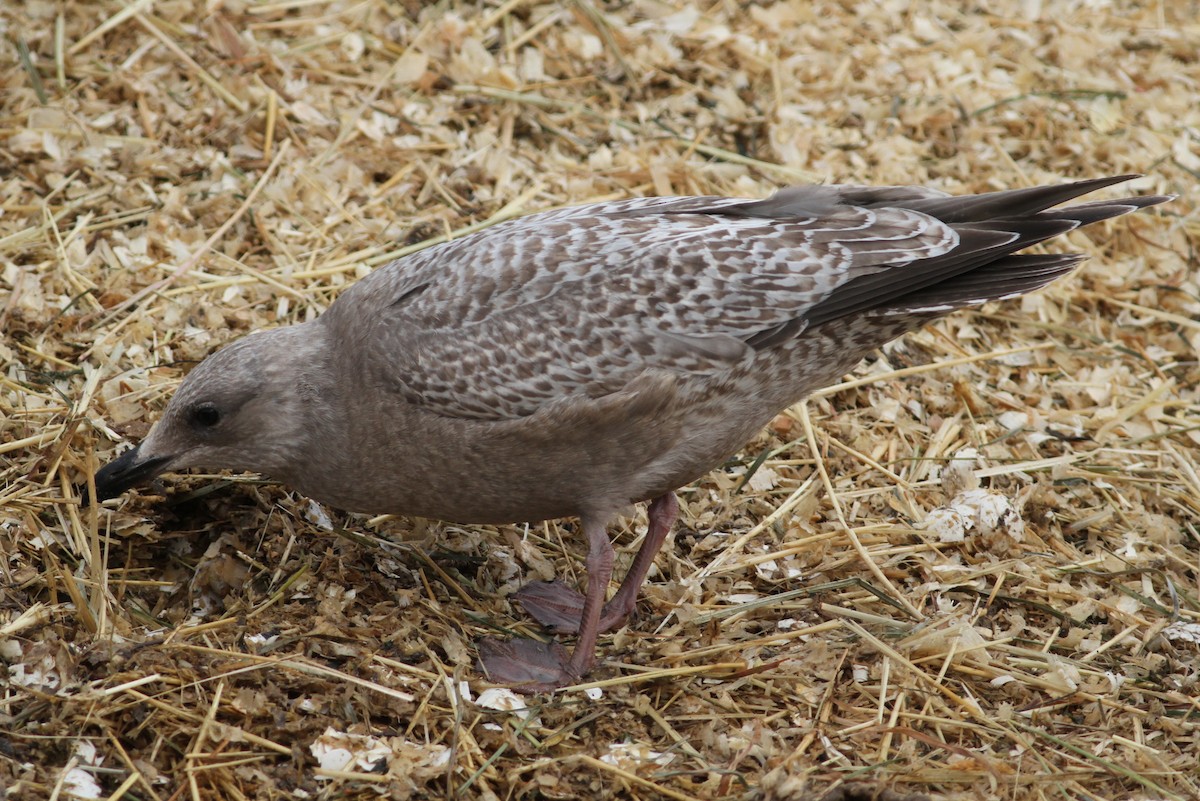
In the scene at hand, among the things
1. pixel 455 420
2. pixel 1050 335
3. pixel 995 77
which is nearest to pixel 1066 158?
pixel 995 77

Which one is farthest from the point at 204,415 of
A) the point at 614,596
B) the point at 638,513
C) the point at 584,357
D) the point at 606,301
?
the point at 638,513

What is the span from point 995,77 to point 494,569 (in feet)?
14.3

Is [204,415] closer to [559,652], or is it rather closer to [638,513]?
[559,652]

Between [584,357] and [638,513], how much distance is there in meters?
1.31

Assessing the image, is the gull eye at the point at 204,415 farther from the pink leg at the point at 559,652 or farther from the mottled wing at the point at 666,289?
the pink leg at the point at 559,652

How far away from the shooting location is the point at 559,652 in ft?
14.0

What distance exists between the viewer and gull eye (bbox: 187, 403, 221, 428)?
4.17 m

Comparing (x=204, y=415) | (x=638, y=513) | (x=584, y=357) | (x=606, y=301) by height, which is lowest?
(x=638, y=513)

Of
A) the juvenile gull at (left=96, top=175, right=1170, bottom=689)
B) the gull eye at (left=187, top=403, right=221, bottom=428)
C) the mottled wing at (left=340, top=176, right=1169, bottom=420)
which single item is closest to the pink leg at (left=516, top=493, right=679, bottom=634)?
the juvenile gull at (left=96, top=175, right=1170, bottom=689)

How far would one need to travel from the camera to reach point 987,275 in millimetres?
4254

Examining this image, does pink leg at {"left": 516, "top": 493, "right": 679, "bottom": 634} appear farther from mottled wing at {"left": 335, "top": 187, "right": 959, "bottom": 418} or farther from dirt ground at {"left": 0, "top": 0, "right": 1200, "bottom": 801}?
mottled wing at {"left": 335, "top": 187, "right": 959, "bottom": 418}

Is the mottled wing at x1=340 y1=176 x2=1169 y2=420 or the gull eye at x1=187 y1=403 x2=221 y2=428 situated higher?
the mottled wing at x1=340 y1=176 x2=1169 y2=420

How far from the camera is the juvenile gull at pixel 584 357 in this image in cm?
403

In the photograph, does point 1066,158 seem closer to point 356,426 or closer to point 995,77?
point 995,77
